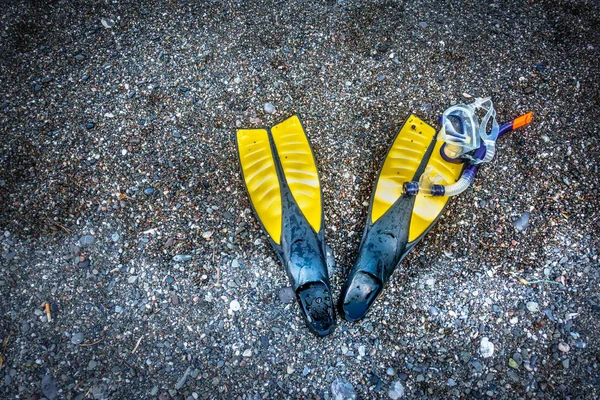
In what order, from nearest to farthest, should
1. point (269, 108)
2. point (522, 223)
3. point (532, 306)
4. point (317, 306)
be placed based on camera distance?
1. point (317, 306)
2. point (532, 306)
3. point (522, 223)
4. point (269, 108)

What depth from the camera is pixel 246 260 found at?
183 centimetres

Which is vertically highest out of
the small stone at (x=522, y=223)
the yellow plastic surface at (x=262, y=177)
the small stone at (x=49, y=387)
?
the yellow plastic surface at (x=262, y=177)

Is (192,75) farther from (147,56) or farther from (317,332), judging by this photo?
(317,332)

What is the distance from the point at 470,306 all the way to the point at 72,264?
1.85 m

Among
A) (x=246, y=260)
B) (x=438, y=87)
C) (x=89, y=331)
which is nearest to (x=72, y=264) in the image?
(x=89, y=331)

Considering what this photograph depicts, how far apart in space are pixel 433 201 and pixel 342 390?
940 millimetres

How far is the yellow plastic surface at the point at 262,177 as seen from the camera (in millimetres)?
1817

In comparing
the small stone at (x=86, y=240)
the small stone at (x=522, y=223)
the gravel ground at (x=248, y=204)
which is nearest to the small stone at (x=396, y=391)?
the gravel ground at (x=248, y=204)

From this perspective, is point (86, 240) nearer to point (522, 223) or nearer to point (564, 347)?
point (522, 223)

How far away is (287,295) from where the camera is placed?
1786 millimetres

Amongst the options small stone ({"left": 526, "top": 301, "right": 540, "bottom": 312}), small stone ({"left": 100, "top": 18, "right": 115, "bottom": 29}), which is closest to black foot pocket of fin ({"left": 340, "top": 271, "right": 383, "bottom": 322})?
small stone ({"left": 526, "top": 301, "right": 540, "bottom": 312})

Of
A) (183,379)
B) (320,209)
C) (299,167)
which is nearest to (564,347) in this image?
(320,209)

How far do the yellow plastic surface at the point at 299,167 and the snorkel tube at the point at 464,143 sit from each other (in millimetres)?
429

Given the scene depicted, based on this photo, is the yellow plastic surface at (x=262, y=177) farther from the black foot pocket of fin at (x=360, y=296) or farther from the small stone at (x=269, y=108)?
the black foot pocket of fin at (x=360, y=296)
